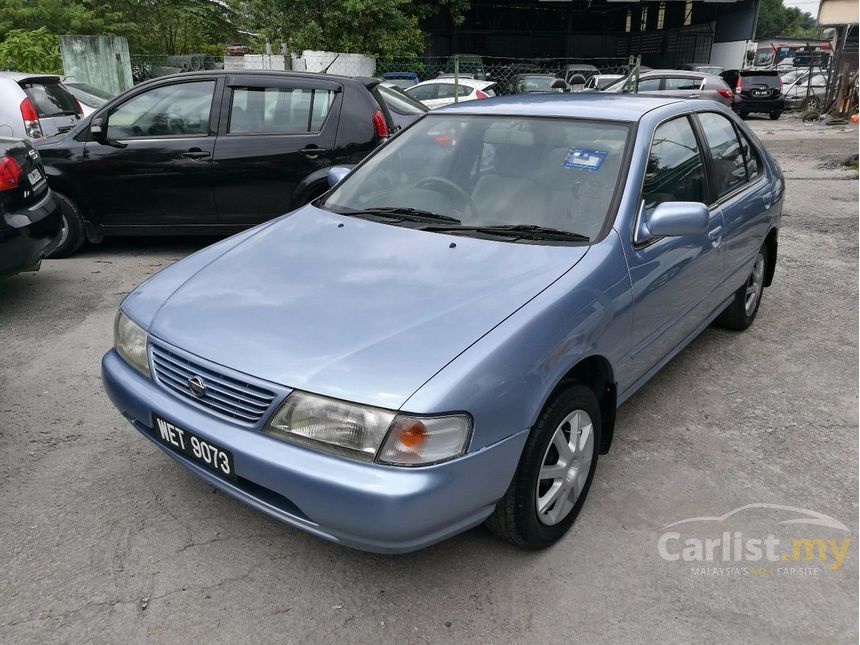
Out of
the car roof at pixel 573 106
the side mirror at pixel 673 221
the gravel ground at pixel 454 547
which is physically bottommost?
the gravel ground at pixel 454 547

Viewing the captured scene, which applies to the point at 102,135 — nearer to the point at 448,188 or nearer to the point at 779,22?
the point at 448,188

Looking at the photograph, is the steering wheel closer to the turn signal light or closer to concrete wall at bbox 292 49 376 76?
the turn signal light

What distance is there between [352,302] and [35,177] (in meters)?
3.89

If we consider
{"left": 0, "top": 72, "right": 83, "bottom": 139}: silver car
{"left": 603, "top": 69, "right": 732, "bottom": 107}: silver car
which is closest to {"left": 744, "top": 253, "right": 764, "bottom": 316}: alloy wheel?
{"left": 0, "top": 72, "right": 83, "bottom": 139}: silver car

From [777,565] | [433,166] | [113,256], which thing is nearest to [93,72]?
[113,256]

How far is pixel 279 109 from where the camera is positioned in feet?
19.9

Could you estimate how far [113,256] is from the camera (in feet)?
21.0

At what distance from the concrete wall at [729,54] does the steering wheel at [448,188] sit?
1232 inches

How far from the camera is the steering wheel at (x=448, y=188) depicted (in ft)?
10.3

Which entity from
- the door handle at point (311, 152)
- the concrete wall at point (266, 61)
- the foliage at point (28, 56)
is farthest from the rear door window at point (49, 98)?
the foliage at point (28, 56)

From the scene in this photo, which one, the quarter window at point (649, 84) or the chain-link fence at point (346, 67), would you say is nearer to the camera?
the chain-link fence at point (346, 67)

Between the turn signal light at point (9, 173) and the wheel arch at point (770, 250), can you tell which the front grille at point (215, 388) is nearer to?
the turn signal light at point (9, 173)

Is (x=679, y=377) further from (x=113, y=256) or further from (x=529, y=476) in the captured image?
(x=113, y=256)

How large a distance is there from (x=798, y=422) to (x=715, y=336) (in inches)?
45.9
